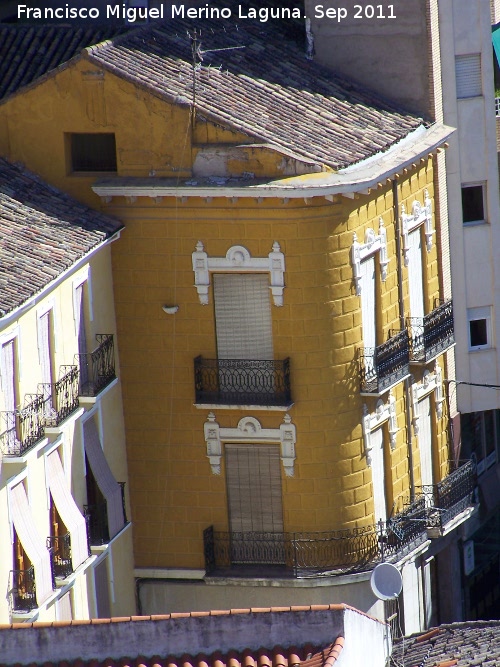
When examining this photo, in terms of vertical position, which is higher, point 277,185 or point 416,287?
point 277,185

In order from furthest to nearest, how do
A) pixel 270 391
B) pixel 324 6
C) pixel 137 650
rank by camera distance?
1. pixel 324 6
2. pixel 270 391
3. pixel 137 650

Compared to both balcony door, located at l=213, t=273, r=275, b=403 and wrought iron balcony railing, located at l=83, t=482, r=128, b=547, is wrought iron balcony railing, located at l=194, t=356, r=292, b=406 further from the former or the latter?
wrought iron balcony railing, located at l=83, t=482, r=128, b=547

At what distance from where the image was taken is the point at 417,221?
5219 cm

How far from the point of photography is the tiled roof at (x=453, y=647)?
144ft

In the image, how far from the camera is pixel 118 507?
48.5 metres

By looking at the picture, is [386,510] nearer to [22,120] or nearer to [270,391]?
[270,391]

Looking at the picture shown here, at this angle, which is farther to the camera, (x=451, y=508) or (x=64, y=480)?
(x=451, y=508)

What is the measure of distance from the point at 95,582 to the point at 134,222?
7906mm

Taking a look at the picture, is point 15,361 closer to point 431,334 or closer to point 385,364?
point 385,364

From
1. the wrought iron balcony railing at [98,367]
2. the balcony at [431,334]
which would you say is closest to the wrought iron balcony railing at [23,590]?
the wrought iron balcony railing at [98,367]

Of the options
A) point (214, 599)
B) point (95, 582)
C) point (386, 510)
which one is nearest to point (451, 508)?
point (386, 510)

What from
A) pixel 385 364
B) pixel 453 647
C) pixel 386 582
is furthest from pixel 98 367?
pixel 453 647

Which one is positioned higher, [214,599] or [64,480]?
[64,480]

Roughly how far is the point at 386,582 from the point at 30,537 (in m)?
7.54
